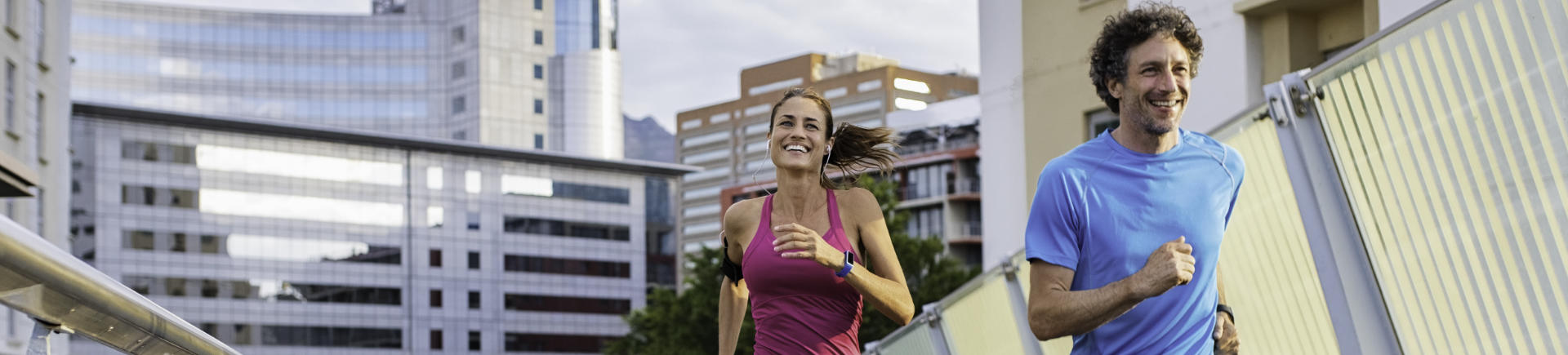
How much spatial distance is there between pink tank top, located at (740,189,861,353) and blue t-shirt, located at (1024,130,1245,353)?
190 centimetres

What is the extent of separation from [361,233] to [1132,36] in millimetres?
113350

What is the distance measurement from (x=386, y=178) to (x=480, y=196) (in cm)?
642

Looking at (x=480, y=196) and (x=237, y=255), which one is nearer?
(x=237, y=255)

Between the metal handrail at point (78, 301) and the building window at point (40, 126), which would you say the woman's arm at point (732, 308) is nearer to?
the metal handrail at point (78, 301)

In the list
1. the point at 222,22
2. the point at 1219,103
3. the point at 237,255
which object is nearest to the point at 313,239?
the point at 237,255

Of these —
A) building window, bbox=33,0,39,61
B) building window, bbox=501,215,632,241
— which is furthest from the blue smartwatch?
building window, bbox=501,215,632,241

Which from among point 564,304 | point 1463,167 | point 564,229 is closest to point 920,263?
point 1463,167

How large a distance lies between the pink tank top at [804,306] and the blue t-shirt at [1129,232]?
1.90 meters

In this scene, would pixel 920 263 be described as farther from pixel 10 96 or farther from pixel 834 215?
pixel 834 215

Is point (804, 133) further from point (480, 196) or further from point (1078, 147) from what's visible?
point (480, 196)

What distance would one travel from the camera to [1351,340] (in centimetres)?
404

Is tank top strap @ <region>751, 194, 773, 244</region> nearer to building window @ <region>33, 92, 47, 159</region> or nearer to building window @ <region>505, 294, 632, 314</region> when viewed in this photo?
building window @ <region>33, 92, 47, 159</region>

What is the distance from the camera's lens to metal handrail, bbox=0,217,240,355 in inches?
88.2

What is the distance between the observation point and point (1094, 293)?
3.44 metres
